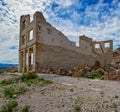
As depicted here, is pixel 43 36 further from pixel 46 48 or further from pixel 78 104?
pixel 78 104

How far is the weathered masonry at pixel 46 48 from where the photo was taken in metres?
19.5

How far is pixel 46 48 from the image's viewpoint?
2005cm

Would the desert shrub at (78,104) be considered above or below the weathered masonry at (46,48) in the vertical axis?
below

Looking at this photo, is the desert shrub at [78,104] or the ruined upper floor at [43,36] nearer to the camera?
the desert shrub at [78,104]

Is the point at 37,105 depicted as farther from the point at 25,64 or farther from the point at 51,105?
the point at 25,64

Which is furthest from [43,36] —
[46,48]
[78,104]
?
[78,104]

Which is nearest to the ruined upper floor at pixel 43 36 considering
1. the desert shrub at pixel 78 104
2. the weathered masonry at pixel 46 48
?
the weathered masonry at pixel 46 48

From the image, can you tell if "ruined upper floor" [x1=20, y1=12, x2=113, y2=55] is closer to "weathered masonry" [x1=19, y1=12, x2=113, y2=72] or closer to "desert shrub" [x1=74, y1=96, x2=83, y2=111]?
"weathered masonry" [x1=19, y1=12, x2=113, y2=72]

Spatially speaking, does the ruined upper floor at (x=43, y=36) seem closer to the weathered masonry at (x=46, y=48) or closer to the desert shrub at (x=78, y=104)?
the weathered masonry at (x=46, y=48)

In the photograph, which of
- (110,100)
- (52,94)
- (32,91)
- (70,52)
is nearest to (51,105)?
(52,94)

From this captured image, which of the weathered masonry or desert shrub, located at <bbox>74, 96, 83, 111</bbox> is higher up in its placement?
the weathered masonry

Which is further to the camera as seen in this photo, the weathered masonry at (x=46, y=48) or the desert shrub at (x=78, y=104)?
the weathered masonry at (x=46, y=48)

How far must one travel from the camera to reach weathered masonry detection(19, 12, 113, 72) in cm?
1955

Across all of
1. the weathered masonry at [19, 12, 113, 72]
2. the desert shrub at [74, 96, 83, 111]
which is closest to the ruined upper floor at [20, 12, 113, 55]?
the weathered masonry at [19, 12, 113, 72]
